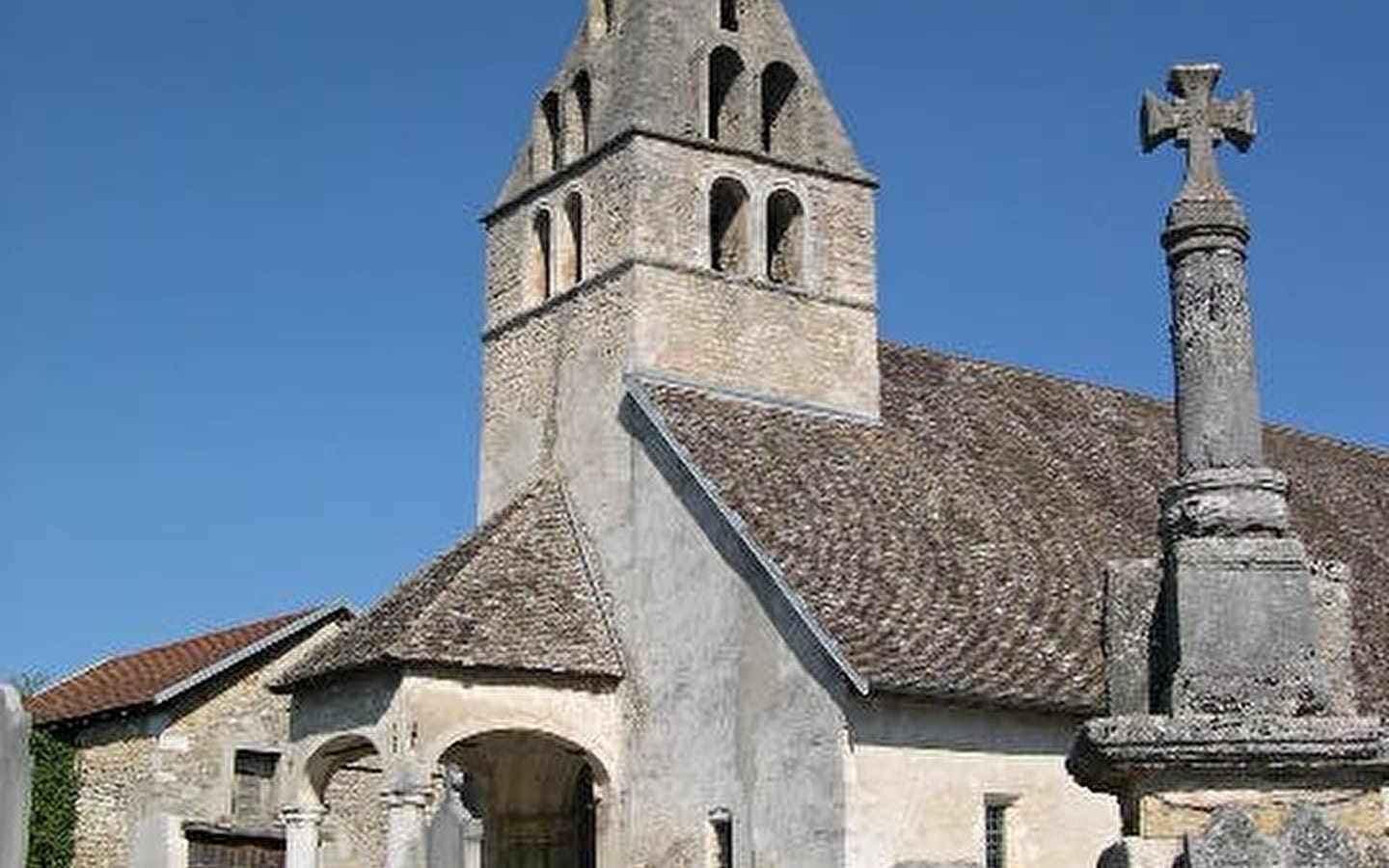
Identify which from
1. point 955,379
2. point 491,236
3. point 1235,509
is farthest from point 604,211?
point 1235,509

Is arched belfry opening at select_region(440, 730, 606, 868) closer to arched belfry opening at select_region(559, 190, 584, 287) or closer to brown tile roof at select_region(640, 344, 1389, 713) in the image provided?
brown tile roof at select_region(640, 344, 1389, 713)

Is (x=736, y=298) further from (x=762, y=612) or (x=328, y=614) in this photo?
(x=328, y=614)

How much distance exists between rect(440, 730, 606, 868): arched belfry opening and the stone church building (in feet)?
0.14

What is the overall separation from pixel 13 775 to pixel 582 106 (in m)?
23.2

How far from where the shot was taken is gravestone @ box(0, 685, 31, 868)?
5.89m

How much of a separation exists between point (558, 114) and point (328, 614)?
9.72 metres

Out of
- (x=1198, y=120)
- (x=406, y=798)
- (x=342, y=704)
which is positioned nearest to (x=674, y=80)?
(x=342, y=704)

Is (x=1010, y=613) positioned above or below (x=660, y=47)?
below

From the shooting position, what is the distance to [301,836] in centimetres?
2388

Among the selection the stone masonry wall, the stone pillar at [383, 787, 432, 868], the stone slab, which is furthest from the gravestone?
the stone masonry wall

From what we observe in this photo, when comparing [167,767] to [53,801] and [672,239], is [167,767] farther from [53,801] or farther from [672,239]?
[672,239]

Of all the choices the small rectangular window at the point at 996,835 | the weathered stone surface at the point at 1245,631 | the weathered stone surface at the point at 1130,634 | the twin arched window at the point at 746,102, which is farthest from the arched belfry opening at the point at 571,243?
the weathered stone surface at the point at 1245,631

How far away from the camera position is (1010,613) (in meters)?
23.2

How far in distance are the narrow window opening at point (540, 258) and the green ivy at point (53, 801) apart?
10351 mm
